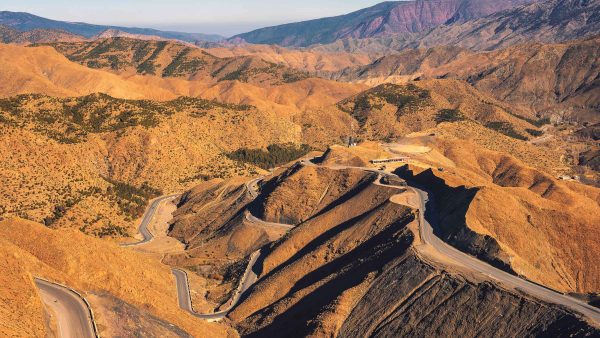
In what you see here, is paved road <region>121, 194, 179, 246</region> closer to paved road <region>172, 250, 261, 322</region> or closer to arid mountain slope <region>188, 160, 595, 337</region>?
paved road <region>172, 250, 261, 322</region>

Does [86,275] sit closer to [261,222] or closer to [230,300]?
[230,300]

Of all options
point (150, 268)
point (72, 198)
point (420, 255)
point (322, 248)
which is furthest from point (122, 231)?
point (420, 255)

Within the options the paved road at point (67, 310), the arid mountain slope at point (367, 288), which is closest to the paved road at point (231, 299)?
the arid mountain slope at point (367, 288)

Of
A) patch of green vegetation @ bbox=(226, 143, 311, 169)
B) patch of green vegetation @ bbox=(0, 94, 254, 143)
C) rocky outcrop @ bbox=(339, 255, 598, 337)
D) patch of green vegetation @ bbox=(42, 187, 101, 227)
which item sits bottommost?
patch of green vegetation @ bbox=(226, 143, 311, 169)

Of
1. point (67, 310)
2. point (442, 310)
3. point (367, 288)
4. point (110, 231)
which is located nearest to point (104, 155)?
point (110, 231)

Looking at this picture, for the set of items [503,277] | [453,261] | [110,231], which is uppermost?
[453,261]

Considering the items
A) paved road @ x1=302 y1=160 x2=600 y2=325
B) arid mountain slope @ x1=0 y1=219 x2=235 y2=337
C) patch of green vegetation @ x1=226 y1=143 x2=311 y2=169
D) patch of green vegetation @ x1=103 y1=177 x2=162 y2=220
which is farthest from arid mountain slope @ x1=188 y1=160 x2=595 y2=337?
patch of green vegetation @ x1=226 y1=143 x2=311 y2=169

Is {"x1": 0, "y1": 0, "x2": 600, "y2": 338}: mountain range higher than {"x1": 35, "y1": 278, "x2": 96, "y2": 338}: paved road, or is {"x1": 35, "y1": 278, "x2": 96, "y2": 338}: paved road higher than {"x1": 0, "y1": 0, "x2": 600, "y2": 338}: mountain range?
{"x1": 35, "y1": 278, "x2": 96, "y2": 338}: paved road
